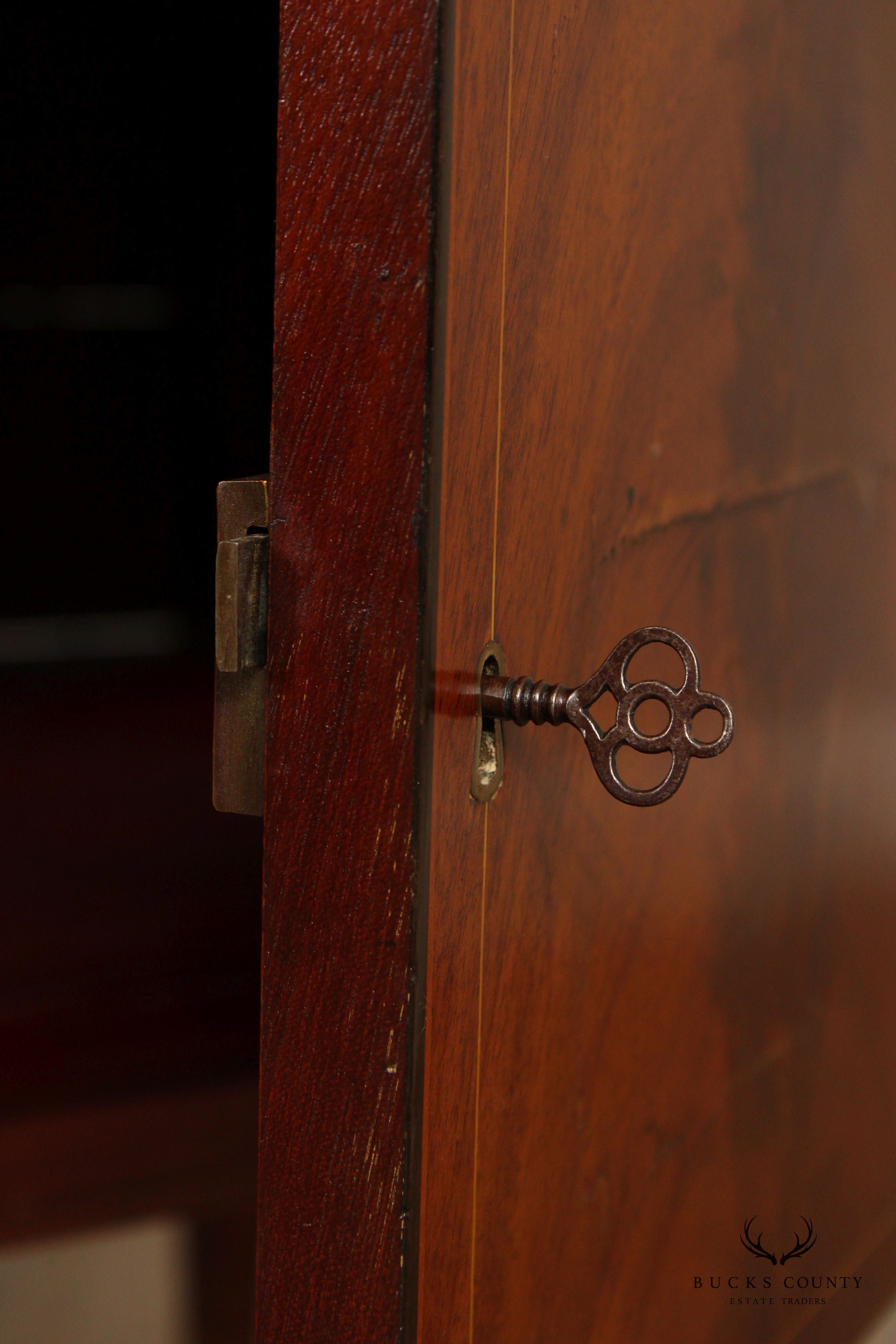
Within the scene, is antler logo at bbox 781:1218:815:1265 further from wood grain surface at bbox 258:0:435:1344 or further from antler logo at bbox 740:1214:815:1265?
wood grain surface at bbox 258:0:435:1344

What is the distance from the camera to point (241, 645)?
1.31 feet

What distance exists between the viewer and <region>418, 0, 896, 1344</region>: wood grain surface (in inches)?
16.3

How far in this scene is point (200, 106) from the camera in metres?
1.45

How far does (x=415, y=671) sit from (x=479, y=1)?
0.18m

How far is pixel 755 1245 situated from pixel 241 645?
532 millimetres

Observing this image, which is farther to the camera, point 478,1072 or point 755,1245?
point 755,1245

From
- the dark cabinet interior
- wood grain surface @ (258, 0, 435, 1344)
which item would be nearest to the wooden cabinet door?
wood grain surface @ (258, 0, 435, 1344)

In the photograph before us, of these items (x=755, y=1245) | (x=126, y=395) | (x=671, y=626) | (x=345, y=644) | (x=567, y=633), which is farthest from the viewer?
(x=126, y=395)

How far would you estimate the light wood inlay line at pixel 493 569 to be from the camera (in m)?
0.41

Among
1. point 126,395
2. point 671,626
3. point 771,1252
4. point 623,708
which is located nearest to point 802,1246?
point 771,1252

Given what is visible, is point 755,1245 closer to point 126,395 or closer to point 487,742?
point 487,742

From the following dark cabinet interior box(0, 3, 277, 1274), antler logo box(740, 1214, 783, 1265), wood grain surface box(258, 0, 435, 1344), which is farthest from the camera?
dark cabinet interior box(0, 3, 277, 1274)

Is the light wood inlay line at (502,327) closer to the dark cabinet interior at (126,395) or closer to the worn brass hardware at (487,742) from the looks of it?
the worn brass hardware at (487,742)

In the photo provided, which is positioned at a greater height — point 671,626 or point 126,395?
point 126,395
